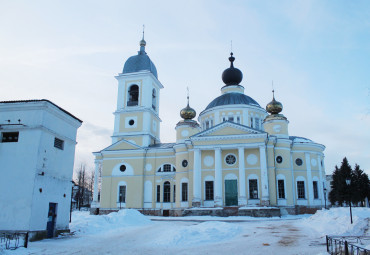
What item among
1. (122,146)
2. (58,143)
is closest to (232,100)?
(122,146)

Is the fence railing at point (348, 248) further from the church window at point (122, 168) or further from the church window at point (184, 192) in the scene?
the church window at point (122, 168)

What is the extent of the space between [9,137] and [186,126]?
72.3ft

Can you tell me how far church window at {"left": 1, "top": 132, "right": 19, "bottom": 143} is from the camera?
14517 mm

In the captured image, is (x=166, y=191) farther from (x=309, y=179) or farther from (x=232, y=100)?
(x=309, y=179)

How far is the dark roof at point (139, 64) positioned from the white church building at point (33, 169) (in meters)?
23.4

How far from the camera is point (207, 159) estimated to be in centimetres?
3139

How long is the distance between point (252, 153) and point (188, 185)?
6.65 metres

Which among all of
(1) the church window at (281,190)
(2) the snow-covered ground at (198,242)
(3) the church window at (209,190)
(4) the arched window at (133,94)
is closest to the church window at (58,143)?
(2) the snow-covered ground at (198,242)

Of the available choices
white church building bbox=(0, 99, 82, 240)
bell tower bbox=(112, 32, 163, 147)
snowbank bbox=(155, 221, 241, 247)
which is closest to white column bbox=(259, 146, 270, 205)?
bell tower bbox=(112, 32, 163, 147)

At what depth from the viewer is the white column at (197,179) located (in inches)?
1189

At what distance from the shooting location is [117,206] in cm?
3428

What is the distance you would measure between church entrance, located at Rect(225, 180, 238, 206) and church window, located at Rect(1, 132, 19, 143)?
20.1 m

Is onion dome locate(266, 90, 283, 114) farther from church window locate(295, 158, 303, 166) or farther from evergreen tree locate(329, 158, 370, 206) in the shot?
evergreen tree locate(329, 158, 370, 206)

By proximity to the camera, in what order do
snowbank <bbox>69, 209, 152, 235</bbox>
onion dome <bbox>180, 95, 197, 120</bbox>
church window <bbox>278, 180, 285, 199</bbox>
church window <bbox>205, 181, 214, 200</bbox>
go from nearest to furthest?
snowbank <bbox>69, 209, 152, 235</bbox> < church window <bbox>205, 181, 214, 200</bbox> < church window <bbox>278, 180, 285, 199</bbox> < onion dome <bbox>180, 95, 197, 120</bbox>
